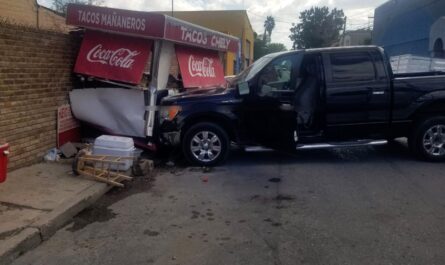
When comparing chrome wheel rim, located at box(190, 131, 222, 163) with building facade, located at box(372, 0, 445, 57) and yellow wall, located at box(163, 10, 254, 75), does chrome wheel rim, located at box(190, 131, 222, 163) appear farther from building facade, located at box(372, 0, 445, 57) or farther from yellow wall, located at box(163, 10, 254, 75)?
yellow wall, located at box(163, 10, 254, 75)

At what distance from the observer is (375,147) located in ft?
31.9

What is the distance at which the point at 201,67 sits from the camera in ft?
35.4

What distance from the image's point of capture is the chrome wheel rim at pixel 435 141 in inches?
325

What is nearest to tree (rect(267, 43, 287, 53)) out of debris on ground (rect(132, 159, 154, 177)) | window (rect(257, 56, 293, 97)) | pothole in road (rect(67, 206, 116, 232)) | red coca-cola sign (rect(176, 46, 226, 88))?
red coca-cola sign (rect(176, 46, 226, 88))

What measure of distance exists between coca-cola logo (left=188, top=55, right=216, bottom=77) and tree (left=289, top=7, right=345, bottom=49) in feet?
185

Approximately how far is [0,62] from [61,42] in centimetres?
177

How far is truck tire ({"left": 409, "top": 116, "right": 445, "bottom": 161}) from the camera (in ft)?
26.9

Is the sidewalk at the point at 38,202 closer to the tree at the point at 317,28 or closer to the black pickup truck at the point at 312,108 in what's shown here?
the black pickup truck at the point at 312,108

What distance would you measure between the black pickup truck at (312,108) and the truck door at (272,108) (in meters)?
0.02

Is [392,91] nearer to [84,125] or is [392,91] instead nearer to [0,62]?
[84,125]

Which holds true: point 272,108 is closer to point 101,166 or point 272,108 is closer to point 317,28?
point 101,166

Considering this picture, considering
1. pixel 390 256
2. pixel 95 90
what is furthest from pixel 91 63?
pixel 390 256

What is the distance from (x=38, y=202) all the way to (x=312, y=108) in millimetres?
4665

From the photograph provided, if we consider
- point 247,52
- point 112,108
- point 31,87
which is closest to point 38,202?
point 31,87
